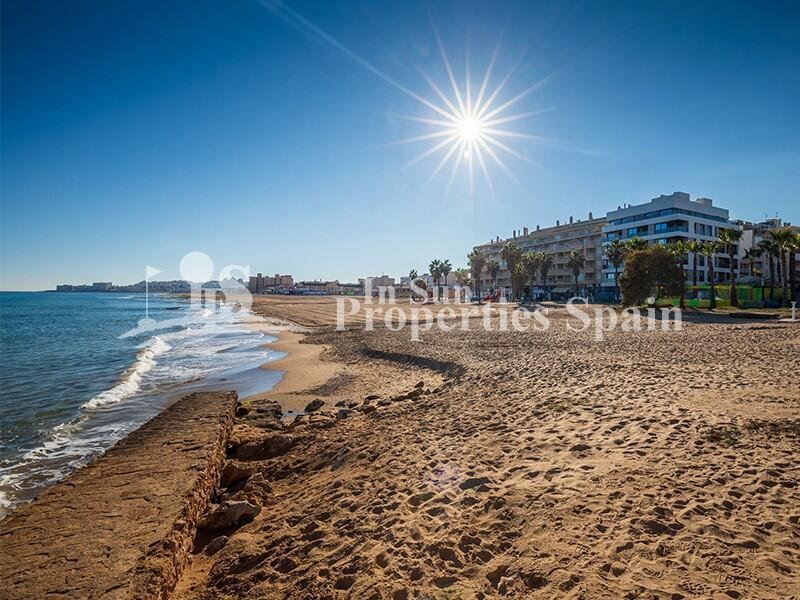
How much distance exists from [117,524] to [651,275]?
46.1m

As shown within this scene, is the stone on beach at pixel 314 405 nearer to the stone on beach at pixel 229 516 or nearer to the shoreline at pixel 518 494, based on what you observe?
the shoreline at pixel 518 494

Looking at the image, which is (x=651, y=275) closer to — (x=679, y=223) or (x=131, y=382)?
(x=679, y=223)

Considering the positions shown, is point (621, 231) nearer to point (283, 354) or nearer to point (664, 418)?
point (283, 354)

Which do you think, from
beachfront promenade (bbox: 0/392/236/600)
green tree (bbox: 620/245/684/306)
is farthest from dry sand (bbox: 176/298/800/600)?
green tree (bbox: 620/245/684/306)

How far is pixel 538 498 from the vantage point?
4988 millimetres

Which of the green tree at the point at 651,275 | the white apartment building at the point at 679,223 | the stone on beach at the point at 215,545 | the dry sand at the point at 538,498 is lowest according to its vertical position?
the stone on beach at the point at 215,545

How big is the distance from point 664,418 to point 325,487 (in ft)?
20.3

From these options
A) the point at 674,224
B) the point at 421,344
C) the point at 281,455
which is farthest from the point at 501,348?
the point at 674,224

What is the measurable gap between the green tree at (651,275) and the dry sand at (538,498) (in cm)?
3329

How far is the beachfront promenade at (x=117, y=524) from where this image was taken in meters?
4.20

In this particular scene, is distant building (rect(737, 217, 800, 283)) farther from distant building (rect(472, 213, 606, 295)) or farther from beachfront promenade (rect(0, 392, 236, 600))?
beachfront promenade (rect(0, 392, 236, 600))

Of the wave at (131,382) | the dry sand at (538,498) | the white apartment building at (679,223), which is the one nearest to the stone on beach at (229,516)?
the dry sand at (538,498)

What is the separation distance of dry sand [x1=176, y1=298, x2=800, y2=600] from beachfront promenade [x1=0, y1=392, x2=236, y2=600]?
1.57 ft

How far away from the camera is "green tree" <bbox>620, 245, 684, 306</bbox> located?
40000 mm
